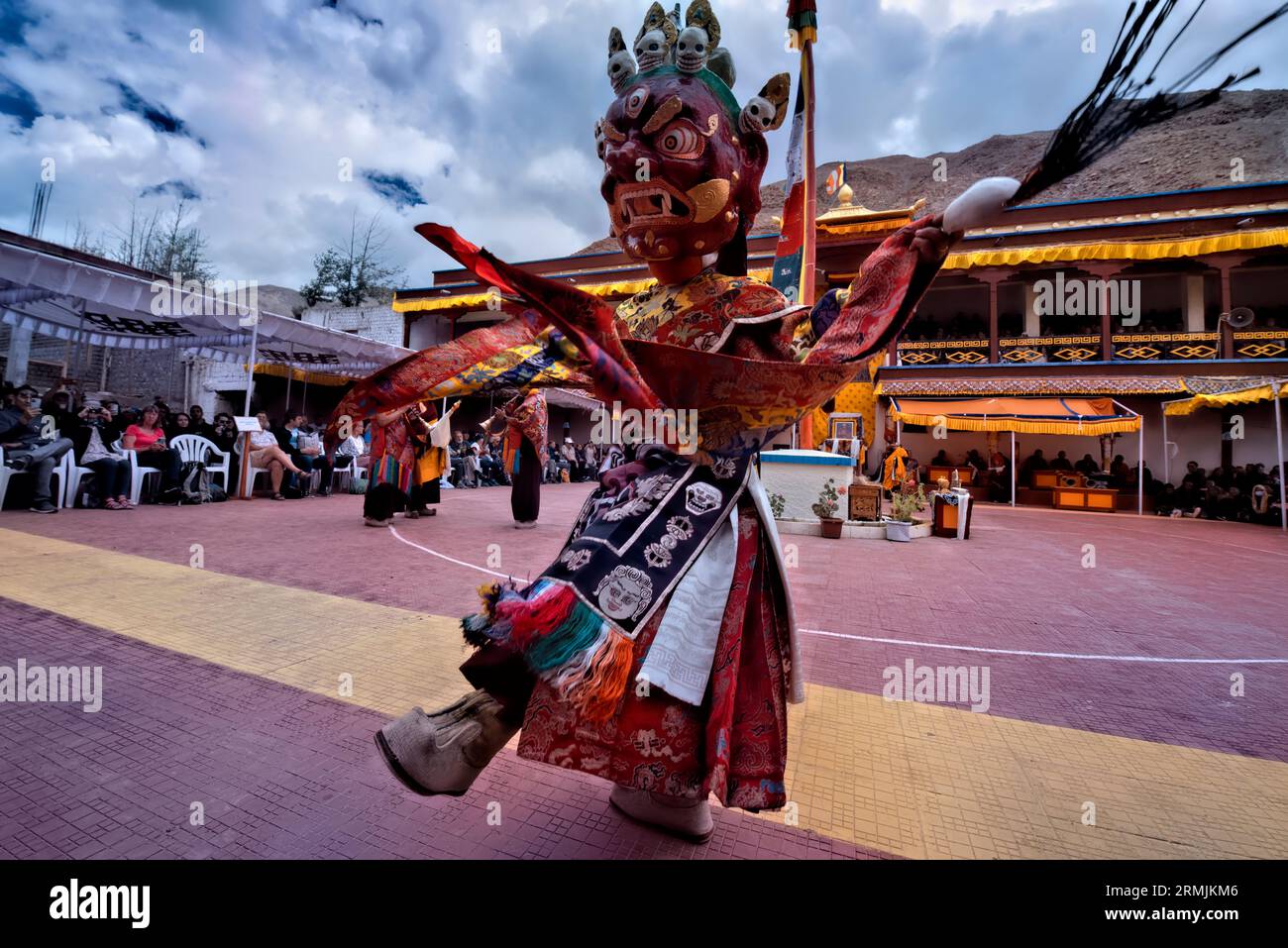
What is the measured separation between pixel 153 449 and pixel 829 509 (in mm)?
10387

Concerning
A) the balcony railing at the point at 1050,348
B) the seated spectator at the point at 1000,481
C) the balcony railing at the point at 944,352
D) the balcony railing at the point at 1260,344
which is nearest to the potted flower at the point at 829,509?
the seated spectator at the point at 1000,481

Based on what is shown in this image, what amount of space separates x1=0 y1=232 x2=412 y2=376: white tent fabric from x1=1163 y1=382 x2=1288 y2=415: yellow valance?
17.5 meters

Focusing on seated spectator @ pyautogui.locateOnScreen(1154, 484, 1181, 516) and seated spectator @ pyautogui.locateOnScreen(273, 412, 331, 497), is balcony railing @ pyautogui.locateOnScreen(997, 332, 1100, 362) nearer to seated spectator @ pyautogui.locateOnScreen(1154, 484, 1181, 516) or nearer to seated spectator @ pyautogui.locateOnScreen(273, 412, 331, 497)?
seated spectator @ pyautogui.locateOnScreen(1154, 484, 1181, 516)

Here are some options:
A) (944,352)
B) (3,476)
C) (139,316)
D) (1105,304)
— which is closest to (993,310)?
(944,352)

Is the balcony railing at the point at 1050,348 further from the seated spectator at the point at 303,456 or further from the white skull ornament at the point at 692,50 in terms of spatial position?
the white skull ornament at the point at 692,50

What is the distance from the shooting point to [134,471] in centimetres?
884

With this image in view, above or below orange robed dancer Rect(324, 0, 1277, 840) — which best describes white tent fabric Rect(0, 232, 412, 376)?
above

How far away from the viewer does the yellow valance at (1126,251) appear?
626 inches

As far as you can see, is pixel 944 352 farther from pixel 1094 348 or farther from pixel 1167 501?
pixel 1167 501

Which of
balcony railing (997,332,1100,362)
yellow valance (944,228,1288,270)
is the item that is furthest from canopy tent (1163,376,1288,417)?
yellow valance (944,228,1288,270)

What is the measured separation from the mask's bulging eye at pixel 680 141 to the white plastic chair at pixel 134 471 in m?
10.2

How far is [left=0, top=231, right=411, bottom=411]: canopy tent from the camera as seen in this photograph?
8.62 metres

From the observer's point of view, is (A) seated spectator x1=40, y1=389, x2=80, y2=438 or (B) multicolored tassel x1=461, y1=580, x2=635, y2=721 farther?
(A) seated spectator x1=40, y1=389, x2=80, y2=438
